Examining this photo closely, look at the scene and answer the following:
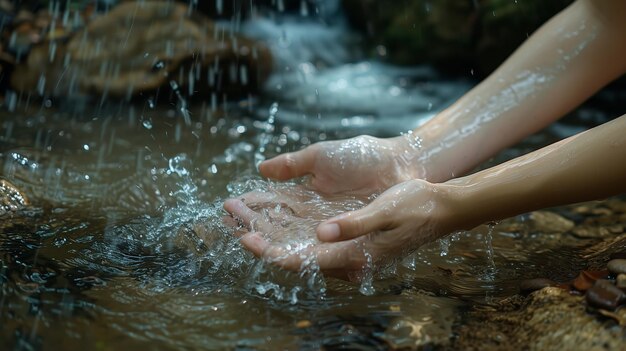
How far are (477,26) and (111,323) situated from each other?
5.30m

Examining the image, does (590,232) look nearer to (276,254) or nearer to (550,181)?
(550,181)

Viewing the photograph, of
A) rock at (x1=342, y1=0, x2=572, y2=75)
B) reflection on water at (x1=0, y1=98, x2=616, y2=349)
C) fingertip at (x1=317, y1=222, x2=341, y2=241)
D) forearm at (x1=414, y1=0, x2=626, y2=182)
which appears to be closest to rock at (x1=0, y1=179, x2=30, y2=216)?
reflection on water at (x1=0, y1=98, x2=616, y2=349)

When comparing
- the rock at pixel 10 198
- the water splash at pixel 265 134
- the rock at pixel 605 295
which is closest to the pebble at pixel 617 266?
the rock at pixel 605 295

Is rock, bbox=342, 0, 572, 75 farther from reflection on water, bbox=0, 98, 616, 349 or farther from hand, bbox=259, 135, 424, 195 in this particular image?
hand, bbox=259, 135, 424, 195

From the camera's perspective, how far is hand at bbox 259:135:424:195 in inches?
102

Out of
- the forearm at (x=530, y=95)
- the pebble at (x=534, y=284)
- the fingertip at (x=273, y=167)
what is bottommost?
the pebble at (x=534, y=284)

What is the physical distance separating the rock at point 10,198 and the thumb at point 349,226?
1.52 metres

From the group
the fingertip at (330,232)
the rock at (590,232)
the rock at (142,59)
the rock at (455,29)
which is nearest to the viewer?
the fingertip at (330,232)

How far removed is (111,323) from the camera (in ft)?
6.49

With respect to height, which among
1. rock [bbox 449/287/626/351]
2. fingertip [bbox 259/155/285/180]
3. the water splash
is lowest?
rock [bbox 449/287/626/351]

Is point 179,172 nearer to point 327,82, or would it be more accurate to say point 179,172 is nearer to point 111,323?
point 111,323

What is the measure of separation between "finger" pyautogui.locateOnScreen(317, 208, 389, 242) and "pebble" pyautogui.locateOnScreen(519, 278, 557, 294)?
0.60 metres

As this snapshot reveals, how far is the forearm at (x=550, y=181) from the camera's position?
7.14 feet

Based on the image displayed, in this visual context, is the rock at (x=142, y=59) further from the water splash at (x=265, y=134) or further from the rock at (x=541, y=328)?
the rock at (x=541, y=328)
